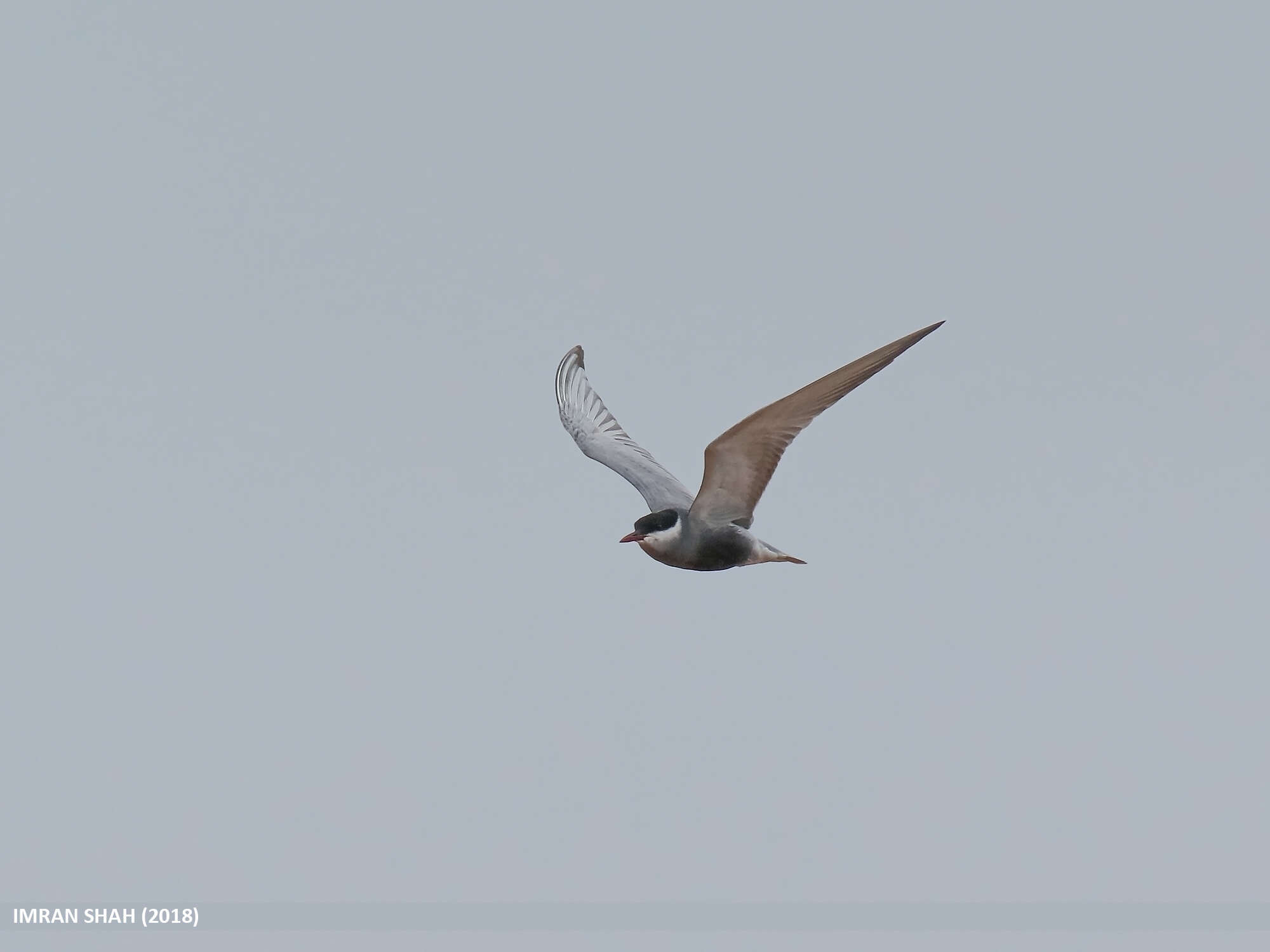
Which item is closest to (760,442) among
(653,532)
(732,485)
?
(732,485)

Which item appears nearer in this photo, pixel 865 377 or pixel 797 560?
pixel 865 377

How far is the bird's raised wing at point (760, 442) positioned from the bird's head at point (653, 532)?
361mm

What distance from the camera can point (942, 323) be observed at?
15.4 m

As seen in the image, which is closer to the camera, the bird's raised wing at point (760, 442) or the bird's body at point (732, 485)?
the bird's raised wing at point (760, 442)

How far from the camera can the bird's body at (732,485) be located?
1680 centimetres

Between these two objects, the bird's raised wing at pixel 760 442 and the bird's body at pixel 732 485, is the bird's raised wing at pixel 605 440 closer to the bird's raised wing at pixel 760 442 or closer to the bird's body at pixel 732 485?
the bird's body at pixel 732 485

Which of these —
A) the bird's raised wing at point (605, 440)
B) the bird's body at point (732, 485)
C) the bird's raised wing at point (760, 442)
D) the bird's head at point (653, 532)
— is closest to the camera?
the bird's raised wing at point (760, 442)

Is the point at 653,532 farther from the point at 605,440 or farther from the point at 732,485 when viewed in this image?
the point at 605,440

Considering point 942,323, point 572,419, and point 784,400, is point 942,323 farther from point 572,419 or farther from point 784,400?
point 572,419

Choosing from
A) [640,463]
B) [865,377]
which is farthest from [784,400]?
[640,463]

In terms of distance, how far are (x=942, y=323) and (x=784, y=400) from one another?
2.12 m

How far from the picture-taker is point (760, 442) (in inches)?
708

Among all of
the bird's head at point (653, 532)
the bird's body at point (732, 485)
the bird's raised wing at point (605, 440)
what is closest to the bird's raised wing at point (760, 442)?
the bird's body at point (732, 485)

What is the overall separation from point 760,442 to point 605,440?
7.68m
